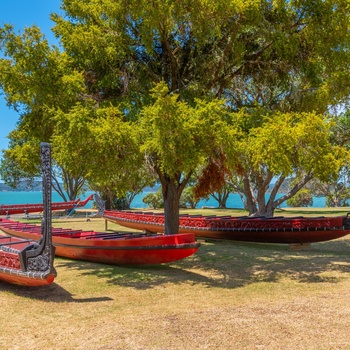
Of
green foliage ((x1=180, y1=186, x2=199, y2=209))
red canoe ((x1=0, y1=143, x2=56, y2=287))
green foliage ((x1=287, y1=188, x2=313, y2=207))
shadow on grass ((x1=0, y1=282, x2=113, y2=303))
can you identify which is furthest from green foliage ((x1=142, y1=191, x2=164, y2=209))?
red canoe ((x1=0, y1=143, x2=56, y2=287))

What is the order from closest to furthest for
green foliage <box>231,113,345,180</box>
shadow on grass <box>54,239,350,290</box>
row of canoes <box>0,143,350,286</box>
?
row of canoes <box>0,143,350,286</box> < shadow on grass <box>54,239,350,290</box> < green foliage <box>231,113,345,180</box>

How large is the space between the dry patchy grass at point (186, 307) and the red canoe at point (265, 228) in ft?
8.69

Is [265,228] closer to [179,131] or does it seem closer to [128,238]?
[128,238]

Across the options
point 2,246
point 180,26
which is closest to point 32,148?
point 2,246

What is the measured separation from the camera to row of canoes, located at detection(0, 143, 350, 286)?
26.5 feet

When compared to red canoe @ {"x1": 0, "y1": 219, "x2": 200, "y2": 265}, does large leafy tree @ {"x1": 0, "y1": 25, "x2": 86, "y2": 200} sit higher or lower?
higher

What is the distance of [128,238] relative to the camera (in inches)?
450

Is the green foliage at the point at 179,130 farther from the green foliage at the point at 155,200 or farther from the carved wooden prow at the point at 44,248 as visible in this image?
the green foliage at the point at 155,200

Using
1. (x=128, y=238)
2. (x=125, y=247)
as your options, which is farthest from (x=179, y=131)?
(x=125, y=247)

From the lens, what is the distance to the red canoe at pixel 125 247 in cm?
1070

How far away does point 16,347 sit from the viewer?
18.9 feet

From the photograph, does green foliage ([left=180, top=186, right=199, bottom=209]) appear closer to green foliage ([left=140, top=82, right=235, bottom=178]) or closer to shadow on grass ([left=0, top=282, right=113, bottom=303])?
green foliage ([left=140, top=82, right=235, bottom=178])

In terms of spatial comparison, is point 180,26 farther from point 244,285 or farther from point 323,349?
point 323,349

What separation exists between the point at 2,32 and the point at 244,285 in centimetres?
966
